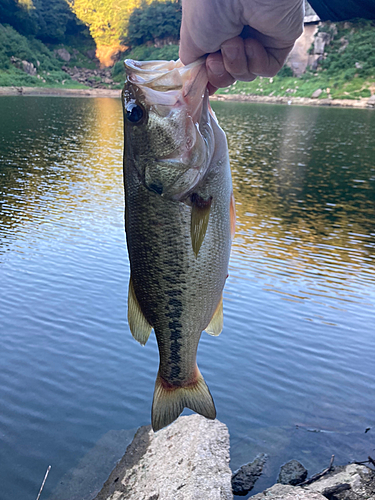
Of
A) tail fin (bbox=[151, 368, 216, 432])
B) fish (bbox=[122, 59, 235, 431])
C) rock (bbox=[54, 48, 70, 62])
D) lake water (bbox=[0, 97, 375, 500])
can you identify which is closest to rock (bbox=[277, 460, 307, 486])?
lake water (bbox=[0, 97, 375, 500])

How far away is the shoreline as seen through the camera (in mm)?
77500

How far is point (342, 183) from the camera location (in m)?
23.3

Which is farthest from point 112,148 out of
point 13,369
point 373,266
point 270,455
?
point 270,455

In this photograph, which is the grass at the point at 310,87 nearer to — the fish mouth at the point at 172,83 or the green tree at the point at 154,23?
the green tree at the point at 154,23

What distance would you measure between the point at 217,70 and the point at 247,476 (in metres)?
5.17

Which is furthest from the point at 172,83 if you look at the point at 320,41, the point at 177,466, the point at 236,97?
the point at 320,41

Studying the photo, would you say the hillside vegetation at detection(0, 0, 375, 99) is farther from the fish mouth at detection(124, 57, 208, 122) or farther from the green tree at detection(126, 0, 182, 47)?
the fish mouth at detection(124, 57, 208, 122)

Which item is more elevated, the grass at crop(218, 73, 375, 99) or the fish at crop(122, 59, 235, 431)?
the fish at crop(122, 59, 235, 431)

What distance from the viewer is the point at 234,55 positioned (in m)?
2.30

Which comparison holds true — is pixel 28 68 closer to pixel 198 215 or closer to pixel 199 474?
pixel 199 474

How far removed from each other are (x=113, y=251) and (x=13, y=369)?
559 cm

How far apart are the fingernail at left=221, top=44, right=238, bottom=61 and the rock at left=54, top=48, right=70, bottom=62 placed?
14540 cm

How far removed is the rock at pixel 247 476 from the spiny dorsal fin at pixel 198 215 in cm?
429

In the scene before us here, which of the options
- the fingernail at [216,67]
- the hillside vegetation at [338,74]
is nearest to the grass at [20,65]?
the hillside vegetation at [338,74]
